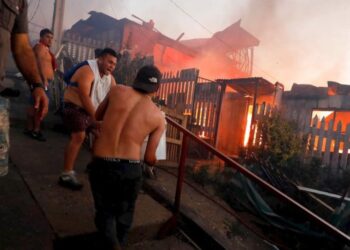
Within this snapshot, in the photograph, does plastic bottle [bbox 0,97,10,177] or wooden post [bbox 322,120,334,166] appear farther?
wooden post [bbox 322,120,334,166]

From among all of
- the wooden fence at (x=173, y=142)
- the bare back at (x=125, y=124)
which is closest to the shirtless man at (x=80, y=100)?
the bare back at (x=125, y=124)

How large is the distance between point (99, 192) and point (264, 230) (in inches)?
127

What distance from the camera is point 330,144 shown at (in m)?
6.95

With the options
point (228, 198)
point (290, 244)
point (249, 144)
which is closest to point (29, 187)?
point (228, 198)

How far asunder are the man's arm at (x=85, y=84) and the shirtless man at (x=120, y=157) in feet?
2.46

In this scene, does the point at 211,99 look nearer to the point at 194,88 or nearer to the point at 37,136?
the point at 194,88

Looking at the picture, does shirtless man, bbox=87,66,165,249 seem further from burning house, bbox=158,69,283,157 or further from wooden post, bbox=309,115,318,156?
burning house, bbox=158,69,283,157

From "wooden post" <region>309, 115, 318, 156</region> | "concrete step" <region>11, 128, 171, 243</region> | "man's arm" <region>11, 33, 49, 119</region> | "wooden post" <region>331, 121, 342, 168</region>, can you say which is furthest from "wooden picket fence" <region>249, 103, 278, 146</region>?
"man's arm" <region>11, 33, 49, 119</region>

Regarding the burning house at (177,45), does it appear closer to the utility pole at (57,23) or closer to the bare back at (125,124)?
the utility pole at (57,23)

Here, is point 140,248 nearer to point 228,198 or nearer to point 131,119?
point 131,119

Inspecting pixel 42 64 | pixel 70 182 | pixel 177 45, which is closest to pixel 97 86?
pixel 70 182

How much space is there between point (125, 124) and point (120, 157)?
284mm

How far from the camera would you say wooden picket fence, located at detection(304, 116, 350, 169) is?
676cm

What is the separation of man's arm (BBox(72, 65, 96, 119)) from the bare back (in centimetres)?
75
